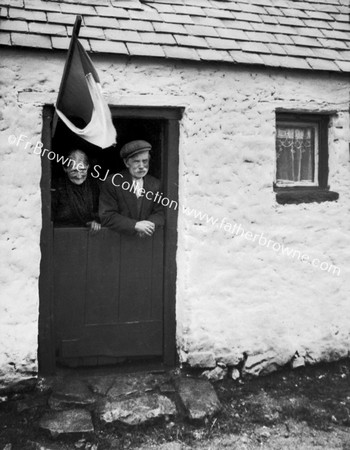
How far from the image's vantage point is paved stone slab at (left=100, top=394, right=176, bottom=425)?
4043 mm

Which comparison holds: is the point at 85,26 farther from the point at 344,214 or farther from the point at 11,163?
the point at 344,214

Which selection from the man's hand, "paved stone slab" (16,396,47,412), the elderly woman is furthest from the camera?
the elderly woman

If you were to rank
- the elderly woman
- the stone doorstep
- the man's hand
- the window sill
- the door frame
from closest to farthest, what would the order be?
1. the stone doorstep
2. the door frame
3. the man's hand
4. the elderly woman
5. the window sill

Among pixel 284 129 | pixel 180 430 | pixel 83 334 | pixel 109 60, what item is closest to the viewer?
pixel 180 430

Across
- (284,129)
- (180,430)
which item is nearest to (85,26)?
(284,129)

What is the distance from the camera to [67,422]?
396 centimetres

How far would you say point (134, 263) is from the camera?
4.80m

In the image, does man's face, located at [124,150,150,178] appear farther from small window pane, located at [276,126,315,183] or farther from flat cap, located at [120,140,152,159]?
small window pane, located at [276,126,315,183]

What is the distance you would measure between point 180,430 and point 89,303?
146 centimetres

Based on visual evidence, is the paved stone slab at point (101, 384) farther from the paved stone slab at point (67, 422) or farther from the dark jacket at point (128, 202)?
the dark jacket at point (128, 202)

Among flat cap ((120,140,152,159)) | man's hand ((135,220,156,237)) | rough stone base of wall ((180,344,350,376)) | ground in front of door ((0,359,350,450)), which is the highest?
flat cap ((120,140,152,159))

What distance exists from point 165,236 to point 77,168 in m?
1.10

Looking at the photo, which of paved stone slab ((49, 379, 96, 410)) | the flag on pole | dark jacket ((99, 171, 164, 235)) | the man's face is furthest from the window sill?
paved stone slab ((49, 379, 96, 410))

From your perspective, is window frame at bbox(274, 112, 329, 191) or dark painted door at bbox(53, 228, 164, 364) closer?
dark painted door at bbox(53, 228, 164, 364)
